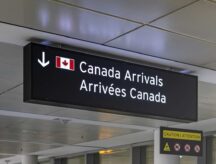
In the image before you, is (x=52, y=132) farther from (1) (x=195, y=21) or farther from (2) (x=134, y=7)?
(2) (x=134, y=7)

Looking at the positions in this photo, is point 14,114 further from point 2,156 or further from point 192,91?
point 2,156

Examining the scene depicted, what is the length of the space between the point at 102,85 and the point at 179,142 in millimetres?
3079

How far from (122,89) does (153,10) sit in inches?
31.2

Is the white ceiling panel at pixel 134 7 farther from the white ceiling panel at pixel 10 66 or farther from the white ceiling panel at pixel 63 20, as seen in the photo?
the white ceiling panel at pixel 10 66

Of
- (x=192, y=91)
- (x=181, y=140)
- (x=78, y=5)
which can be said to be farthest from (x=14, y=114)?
(x=78, y=5)

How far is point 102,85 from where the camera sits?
3.91 m

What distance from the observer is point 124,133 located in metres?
9.73

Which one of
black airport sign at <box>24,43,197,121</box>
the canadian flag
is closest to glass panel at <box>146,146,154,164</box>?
black airport sign at <box>24,43,197,121</box>

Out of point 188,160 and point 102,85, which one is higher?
point 102,85

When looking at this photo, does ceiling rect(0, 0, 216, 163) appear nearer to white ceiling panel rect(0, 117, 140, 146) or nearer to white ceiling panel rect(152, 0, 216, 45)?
white ceiling panel rect(152, 0, 216, 45)

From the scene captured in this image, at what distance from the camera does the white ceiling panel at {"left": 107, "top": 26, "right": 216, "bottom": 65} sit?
4.04 meters

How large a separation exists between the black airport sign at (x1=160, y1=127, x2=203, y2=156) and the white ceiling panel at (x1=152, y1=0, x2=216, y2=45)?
2.76 metres

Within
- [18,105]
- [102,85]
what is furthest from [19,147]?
[102,85]

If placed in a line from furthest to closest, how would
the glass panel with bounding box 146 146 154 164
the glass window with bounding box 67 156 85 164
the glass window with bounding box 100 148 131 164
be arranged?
the glass window with bounding box 67 156 85 164, the glass window with bounding box 100 148 131 164, the glass panel with bounding box 146 146 154 164
